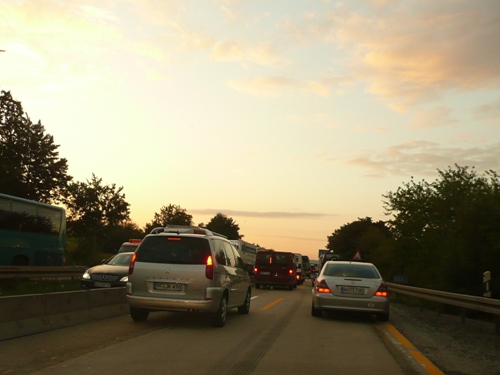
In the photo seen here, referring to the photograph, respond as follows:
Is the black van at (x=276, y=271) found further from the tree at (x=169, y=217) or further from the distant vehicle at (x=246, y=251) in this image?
the tree at (x=169, y=217)

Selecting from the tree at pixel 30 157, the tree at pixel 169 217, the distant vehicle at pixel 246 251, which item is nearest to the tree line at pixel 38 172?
the tree at pixel 30 157

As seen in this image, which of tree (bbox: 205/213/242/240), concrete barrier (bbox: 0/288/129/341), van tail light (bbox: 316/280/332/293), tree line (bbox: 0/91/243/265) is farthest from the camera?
tree (bbox: 205/213/242/240)

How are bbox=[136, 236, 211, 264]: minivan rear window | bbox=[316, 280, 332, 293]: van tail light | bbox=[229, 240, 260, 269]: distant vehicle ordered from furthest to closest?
bbox=[229, 240, 260, 269]: distant vehicle, bbox=[316, 280, 332, 293]: van tail light, bbox=[136, 236, 211, 264]: minivan rear window

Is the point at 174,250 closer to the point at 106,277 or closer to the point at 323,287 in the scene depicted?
the point at 323,287

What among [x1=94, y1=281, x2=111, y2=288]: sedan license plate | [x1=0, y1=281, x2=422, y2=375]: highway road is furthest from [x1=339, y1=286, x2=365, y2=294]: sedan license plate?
[x1=94, y1=281, x2=111, y2=288]: sedan license plate

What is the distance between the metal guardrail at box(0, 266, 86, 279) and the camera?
2130 centimetres

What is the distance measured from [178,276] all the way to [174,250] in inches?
22.4

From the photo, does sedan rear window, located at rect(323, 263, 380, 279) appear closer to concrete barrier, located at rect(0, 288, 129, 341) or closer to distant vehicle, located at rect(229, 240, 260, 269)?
concrete barrier, located at rect(0, 288, 129, 341)

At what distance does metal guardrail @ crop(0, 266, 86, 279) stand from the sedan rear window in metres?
12.1

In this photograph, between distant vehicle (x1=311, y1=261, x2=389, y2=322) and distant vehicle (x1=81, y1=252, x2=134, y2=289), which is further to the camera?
distant vehicle (x1=81, y1=252, x2=134, y2=289)

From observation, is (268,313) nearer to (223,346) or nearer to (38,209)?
(223,346)

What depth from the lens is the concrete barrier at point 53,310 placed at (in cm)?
930

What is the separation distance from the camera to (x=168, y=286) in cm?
1145

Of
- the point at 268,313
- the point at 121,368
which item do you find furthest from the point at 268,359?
the point at 268,313
